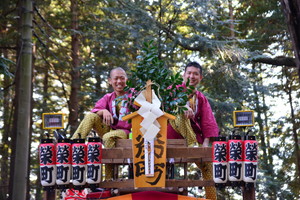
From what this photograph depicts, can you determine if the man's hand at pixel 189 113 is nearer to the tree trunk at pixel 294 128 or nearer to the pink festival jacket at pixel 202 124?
the pink festival jacket at pixel 202 124

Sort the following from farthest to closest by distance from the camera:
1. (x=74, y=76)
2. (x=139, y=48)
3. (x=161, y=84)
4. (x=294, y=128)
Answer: (x=294, y=128), (x=74, y=76), (x=139, y=48), (x=161, y=84)

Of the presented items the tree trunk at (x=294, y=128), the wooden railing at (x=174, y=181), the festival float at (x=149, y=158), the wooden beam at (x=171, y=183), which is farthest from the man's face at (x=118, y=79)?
the tree trunk at (x=294, y=128)

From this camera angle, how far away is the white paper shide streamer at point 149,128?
4.50m

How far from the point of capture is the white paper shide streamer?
450cm

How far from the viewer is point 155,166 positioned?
179 inches

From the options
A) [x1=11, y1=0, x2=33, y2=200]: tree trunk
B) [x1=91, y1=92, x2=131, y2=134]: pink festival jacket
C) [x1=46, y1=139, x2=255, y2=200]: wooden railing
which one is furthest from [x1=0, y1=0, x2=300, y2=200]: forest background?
[x1=46, y1=139, x2=255, y2=200]: wooden railing

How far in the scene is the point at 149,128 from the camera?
4500mm

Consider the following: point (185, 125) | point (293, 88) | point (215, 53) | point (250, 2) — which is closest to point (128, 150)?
point (185, 125)

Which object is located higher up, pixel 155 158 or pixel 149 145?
pixel 149 145

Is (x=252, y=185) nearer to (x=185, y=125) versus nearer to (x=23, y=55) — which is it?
(x=185, y=125)

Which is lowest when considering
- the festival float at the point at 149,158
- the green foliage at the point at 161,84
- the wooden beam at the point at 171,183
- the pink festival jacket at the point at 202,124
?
the wooden beam at the point at 171,183

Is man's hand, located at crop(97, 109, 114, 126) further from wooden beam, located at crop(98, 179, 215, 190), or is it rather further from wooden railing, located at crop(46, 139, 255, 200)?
wooden beam, located at crop(98, 179, 215, 190)

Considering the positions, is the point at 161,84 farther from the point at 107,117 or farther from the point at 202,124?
the point at 202,124

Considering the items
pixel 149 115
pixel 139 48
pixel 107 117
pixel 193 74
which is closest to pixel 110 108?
pixel 107 117
